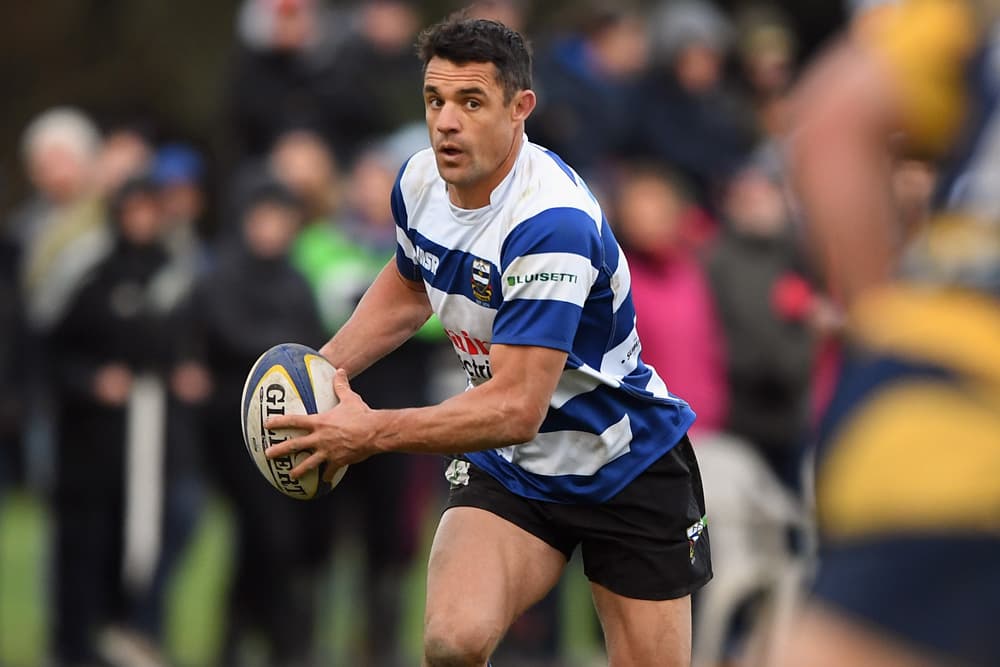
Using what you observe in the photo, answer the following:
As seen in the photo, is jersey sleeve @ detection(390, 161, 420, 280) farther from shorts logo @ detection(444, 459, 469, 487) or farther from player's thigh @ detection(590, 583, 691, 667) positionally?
player's thigh @ detection(590, 583, 691, 667)

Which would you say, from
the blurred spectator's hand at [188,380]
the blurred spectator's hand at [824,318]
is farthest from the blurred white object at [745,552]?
the blurred spectator's hand at [188,380]

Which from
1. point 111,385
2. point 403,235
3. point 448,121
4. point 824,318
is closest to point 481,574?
point 403,235

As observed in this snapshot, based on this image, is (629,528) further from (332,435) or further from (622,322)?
(332,435)

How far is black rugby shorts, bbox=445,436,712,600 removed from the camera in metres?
5.75

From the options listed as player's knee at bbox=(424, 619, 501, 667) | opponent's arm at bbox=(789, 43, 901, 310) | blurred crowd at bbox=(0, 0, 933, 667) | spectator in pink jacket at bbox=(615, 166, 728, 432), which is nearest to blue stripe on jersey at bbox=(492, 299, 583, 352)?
player's knee at bbox=(424, 619, 501, 667)

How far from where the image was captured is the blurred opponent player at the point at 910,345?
119 inches

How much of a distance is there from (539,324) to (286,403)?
2.65 feet

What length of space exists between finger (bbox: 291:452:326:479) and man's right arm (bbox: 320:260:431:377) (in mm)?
594

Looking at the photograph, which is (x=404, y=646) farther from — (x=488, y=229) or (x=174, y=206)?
(x=488, y=229)

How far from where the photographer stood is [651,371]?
5941 mm

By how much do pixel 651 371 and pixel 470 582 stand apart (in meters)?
0.97

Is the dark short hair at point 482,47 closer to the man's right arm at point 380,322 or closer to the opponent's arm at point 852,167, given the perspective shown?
the man's right arm at point 380,322

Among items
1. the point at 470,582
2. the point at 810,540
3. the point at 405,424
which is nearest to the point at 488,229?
the point at 405,424

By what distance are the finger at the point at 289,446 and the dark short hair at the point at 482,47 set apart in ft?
3.99
